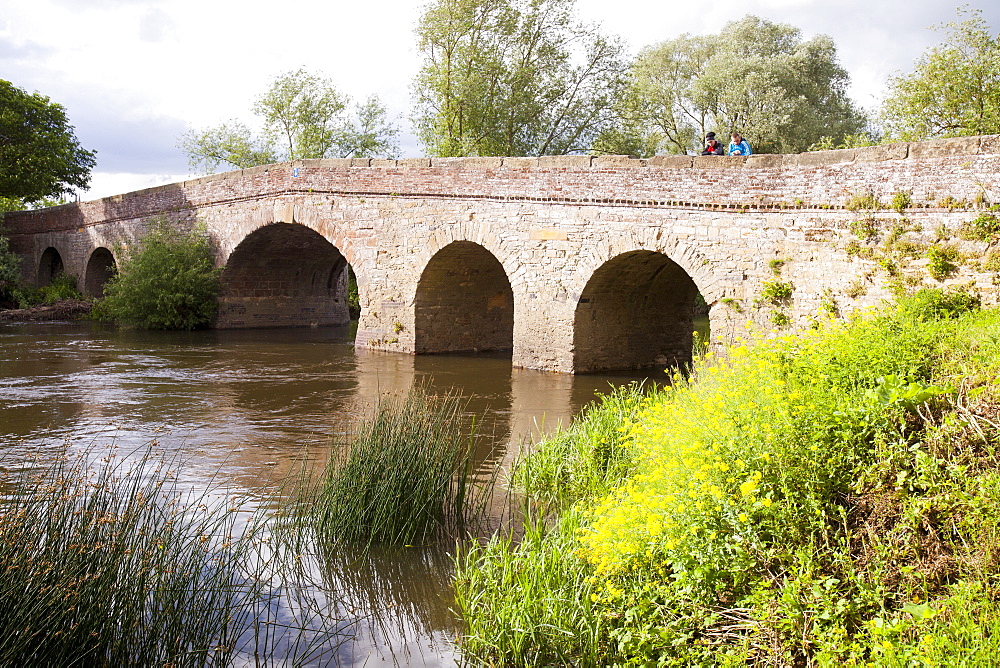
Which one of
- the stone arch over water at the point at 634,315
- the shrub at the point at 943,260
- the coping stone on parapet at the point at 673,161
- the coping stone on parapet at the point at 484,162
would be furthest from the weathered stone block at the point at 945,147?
the coping stone on parapet at the point at 484,162

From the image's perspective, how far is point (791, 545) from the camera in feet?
13.4

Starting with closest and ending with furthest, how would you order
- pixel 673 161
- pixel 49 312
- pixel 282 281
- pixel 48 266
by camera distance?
pixel 673 161 → pixel 282 281 → pixel 49 312 → pixel 48 266

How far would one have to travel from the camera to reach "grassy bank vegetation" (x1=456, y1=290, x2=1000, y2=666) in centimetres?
360

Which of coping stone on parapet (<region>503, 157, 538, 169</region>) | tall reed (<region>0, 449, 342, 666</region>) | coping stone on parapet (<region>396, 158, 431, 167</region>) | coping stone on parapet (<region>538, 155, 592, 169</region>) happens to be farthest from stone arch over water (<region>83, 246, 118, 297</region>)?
tall reed (<region>0, 449, 342, 666</region>)

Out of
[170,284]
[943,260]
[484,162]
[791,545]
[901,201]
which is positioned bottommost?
[791,545]

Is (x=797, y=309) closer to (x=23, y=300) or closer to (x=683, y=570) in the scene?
(x=683, y=570)

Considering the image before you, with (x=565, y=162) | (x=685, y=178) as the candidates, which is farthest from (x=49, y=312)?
(x=685, y=178)

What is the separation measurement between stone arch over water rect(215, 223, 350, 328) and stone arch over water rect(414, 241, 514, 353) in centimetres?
435

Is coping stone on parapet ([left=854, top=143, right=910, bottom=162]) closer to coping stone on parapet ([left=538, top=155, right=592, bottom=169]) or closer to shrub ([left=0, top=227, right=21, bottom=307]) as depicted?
coping stone on parapet ([left=538, top=155, right=592, bottom=169])

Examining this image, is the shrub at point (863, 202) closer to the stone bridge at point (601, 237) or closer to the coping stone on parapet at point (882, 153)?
the stone bridge at point (601, 237)

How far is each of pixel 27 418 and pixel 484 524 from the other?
6492 millimetres

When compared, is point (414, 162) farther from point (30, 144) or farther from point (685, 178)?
point (30, 144)

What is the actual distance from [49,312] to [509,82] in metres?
15.8

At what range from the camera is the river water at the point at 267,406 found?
16.4 feet
